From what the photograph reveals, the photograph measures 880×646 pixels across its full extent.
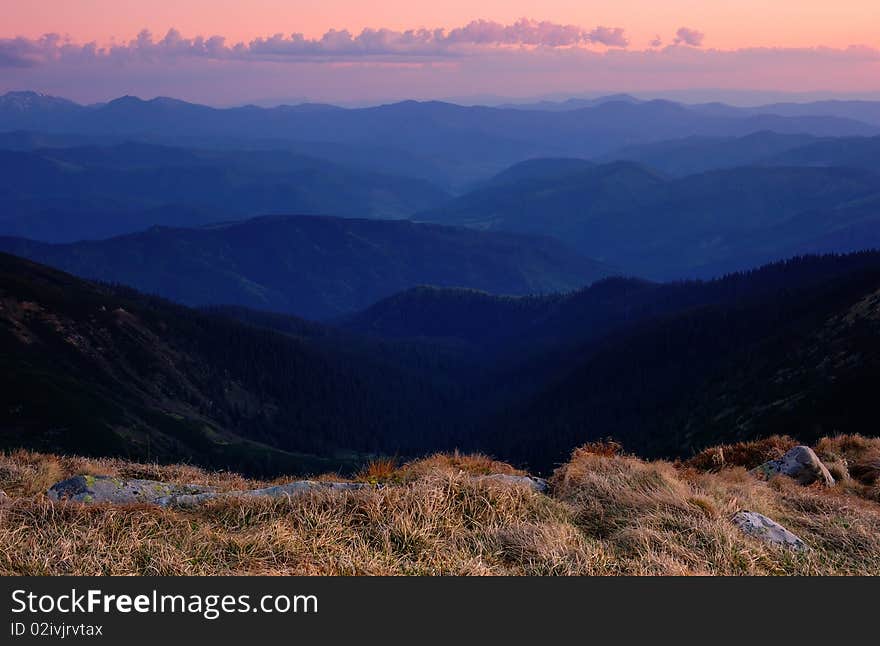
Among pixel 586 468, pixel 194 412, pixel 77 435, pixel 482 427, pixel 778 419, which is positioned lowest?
pixel 482 427

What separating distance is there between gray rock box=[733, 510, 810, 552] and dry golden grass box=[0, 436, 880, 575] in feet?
0.82

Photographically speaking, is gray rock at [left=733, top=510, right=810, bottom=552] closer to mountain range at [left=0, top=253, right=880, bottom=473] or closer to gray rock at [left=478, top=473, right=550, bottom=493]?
gray rock at [left=478, top=473, right=550, bottom=493]

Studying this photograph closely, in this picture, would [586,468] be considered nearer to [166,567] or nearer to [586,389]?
[166,567]

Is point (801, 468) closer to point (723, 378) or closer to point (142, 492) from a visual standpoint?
point (142, 492)

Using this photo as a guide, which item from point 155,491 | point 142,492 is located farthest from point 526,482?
point 142,492

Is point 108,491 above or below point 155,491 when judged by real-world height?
above

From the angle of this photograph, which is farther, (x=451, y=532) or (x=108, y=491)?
(x=108, y=491)

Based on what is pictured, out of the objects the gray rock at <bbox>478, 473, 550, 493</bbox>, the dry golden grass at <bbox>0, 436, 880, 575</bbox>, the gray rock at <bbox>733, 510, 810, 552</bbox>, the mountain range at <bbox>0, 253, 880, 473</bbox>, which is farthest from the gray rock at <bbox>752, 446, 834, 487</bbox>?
the mountain range at <bbox>0, 253, 880, 473</bbox>

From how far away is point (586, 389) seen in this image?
156875 mm

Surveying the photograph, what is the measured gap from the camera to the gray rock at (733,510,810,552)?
9656mm

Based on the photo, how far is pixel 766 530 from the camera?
1002 centimetres

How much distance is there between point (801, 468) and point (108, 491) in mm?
14084

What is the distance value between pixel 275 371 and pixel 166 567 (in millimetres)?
190715
